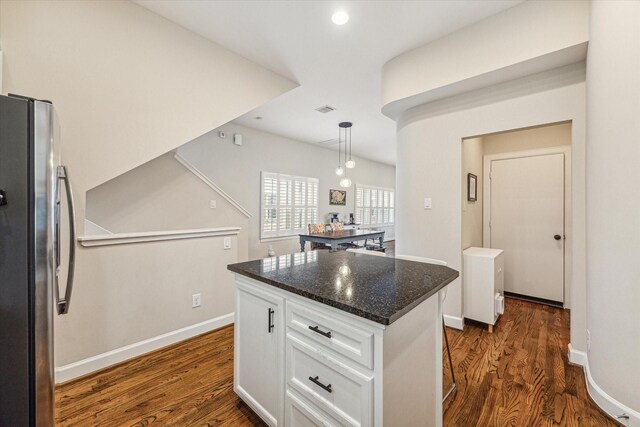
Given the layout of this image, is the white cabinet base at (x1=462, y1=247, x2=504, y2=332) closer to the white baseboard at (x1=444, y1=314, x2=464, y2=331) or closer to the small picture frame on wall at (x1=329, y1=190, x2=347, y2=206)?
the white baseboard at (x1=444, y1=314, x2=464, y2=331)

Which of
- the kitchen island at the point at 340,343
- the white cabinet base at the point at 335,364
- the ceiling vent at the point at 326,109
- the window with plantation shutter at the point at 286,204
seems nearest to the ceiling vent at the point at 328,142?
the window with plantation shutter at the point at 286,204

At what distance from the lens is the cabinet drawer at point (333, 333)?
40.9 inches

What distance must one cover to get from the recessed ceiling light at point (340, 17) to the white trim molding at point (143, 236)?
2216 millimetres

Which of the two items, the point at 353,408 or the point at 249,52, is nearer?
the point at 353,408

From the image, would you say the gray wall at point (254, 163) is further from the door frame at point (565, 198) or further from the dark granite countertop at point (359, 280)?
the dark granite countertop at point (359, 280)

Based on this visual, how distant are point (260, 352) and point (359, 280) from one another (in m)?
0.69

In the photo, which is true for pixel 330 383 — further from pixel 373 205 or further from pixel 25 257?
pixel 373 205

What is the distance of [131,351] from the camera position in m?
2.26

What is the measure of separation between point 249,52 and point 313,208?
418 cm

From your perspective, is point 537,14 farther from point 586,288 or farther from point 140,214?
point 140,214

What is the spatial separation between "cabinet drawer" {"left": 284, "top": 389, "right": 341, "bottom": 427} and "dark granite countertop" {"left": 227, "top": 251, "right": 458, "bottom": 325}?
0.49m

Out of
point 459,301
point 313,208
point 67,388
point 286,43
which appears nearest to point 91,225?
point 67,388

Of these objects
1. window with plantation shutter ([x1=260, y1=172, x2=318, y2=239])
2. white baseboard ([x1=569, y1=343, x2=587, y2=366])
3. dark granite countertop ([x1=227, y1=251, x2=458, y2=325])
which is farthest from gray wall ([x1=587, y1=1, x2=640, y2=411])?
window with plantation shutter ([x1=260, y1=172, x2=318, y2=239])

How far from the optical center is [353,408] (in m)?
1.08
